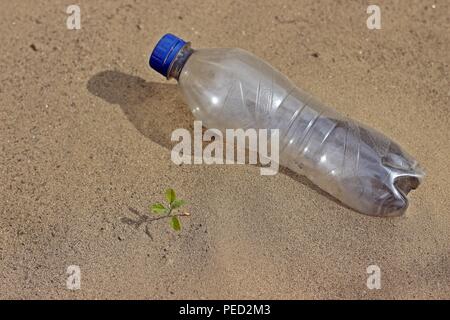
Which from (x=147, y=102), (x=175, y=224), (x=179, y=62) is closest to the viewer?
(x=175, y=224)

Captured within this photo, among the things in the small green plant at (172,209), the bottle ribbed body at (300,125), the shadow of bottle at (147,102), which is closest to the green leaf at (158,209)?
the small green plant at (172,209)

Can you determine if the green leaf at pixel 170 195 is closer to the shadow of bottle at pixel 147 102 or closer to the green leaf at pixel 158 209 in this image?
the green leaf at pixel 158 209

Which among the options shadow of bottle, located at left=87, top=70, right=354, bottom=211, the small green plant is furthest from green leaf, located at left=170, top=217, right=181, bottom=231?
shadow of bottle, located at left=87, top=70, right=354, bottom=211

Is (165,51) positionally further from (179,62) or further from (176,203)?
(176,203)

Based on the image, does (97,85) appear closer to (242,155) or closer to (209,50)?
(209,50)

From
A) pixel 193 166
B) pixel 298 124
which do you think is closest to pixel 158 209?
pixel 193 166

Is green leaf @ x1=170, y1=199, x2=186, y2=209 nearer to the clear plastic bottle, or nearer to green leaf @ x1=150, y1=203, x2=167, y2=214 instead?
green leaf @ x1=150, y1=203, x2=167, y2=214
